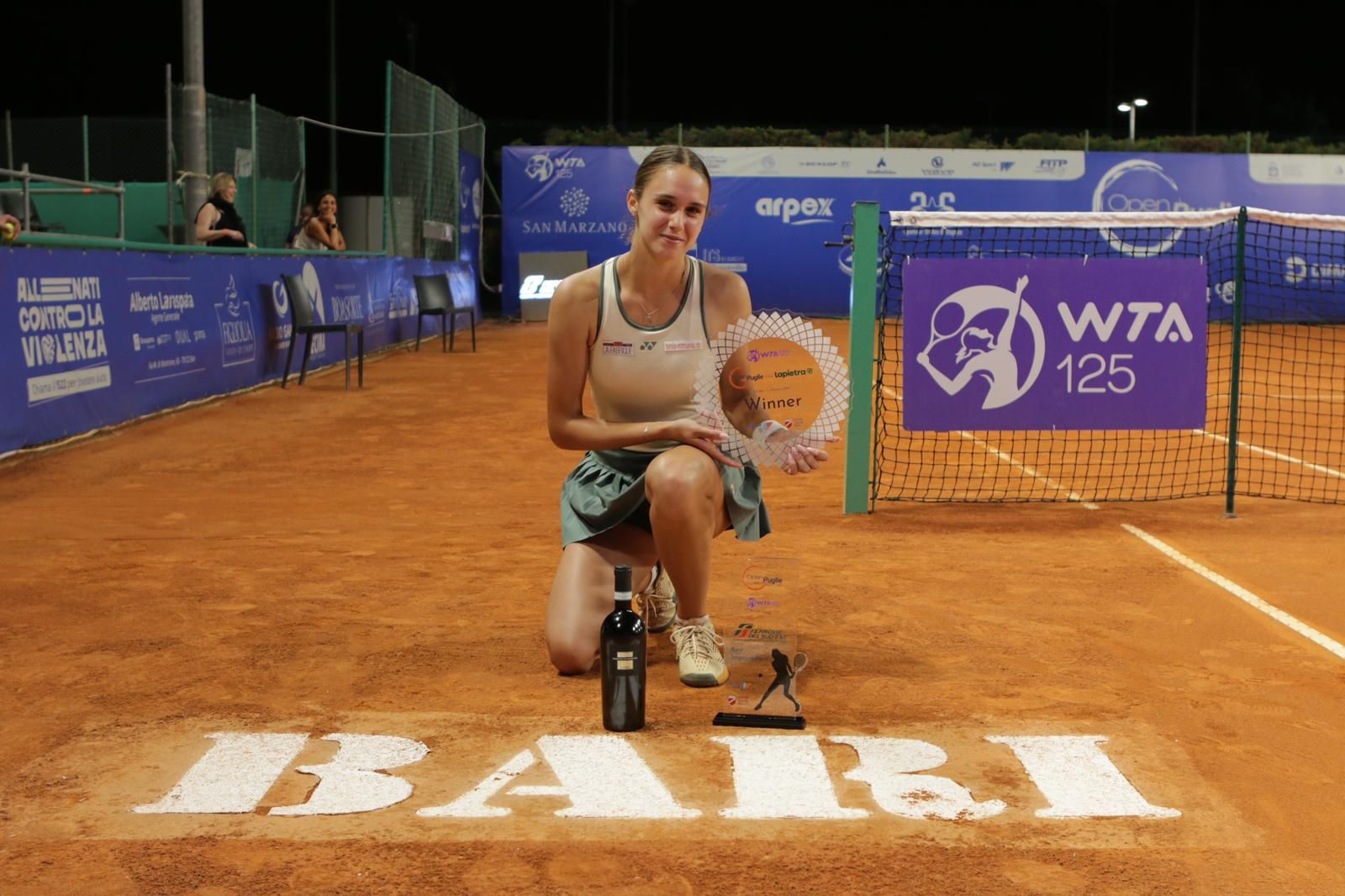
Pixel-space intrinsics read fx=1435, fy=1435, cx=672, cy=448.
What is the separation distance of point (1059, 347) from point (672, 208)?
12.6 ft

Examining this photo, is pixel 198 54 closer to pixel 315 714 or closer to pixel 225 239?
pixel 225 239

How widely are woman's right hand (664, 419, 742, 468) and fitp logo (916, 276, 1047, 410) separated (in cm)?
338

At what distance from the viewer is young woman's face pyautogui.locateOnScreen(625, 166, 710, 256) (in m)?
4.27

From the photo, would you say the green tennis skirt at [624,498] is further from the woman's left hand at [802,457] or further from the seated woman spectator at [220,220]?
the seated woman spectator at [220,220]

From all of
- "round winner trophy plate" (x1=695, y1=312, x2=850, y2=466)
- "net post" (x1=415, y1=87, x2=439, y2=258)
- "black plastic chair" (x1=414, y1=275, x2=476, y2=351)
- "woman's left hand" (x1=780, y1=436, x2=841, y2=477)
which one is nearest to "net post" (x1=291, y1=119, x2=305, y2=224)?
"black plastic chair" (x1=414, y1=275, x2=476, y2=351)

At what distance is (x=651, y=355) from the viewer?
14.8 feet

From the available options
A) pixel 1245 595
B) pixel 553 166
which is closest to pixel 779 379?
pixel 1245 595

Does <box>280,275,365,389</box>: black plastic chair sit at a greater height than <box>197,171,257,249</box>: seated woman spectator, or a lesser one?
lesser

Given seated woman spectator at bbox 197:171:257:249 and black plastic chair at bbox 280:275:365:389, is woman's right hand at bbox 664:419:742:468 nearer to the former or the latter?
seated woman spectator at bbox 197:171:257:249

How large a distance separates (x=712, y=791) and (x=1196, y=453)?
7.50 m

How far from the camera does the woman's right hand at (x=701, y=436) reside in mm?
4238

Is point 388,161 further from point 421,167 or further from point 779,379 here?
point 779,379

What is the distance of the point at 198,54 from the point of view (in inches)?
550

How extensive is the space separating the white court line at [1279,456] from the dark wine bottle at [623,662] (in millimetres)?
6059
